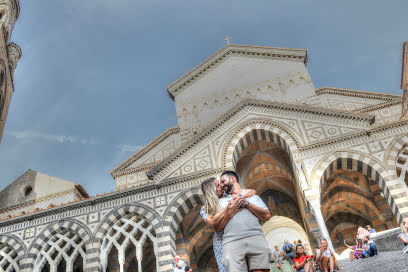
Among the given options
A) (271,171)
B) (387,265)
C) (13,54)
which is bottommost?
(387,265)

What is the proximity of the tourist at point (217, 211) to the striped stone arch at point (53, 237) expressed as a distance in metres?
11.4

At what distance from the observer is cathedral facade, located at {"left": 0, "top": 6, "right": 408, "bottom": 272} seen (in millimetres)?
13500

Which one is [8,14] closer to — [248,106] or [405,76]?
[248,106]

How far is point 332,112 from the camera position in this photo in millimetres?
14906

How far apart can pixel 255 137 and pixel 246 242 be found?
12652 mm

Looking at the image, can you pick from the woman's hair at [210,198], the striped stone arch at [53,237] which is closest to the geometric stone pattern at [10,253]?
the striped stone arch at [53,237]

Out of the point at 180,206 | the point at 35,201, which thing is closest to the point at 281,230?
the point at 180,206

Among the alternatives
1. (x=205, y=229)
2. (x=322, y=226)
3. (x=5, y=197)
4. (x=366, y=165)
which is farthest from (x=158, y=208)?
(x=5, y=197)

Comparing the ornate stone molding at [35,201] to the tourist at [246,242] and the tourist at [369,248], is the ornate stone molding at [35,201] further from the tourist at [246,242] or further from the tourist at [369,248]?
the tourist at [246,242]

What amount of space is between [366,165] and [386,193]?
1.25 meters

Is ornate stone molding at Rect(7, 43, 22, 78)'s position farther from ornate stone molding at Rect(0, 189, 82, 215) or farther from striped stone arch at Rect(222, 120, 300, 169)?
striped stone arch at Rect(222, 120, 300, 169)

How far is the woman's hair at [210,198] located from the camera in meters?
3.79

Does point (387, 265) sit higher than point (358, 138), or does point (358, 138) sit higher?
point (358, 138)

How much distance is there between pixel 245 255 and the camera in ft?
11.0
